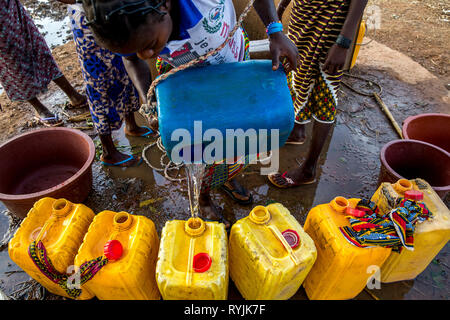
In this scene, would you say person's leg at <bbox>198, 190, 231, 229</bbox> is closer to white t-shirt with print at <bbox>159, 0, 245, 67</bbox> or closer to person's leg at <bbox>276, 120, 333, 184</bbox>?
person's leg at <bbox>276, 120, 333, 184</bbox>

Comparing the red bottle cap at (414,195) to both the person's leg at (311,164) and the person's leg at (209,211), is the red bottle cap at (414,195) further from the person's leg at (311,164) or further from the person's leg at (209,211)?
the person's leg at (209,211)

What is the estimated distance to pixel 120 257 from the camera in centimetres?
145

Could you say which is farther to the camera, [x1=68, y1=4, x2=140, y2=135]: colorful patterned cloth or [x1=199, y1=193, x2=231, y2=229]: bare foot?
[x1=199, y1=193, x2=231, y2=229]: bare foot

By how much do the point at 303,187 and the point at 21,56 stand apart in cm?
320

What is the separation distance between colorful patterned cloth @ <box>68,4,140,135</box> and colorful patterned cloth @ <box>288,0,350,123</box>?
1.52 m

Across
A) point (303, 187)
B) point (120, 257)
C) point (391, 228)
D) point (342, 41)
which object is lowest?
point (303, 187)

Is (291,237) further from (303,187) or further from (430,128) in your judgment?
(430,128)

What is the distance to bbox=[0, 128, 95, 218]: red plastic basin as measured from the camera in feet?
7.67

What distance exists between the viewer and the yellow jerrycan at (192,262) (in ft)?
4.36

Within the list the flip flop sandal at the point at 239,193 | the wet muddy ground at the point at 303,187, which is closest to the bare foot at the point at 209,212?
the wet muddy ground at the point at 303,187

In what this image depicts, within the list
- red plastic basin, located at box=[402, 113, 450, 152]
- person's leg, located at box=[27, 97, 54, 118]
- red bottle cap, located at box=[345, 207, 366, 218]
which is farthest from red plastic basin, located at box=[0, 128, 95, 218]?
red plastic basin, located at box=[402, 113, 450, 152]

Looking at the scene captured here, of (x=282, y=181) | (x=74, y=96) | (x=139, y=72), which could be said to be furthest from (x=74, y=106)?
(x=282, y=181)

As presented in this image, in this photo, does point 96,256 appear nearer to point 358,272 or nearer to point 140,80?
point 140,80

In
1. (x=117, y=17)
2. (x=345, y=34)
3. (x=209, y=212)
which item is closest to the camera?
(x=117, y=17)
